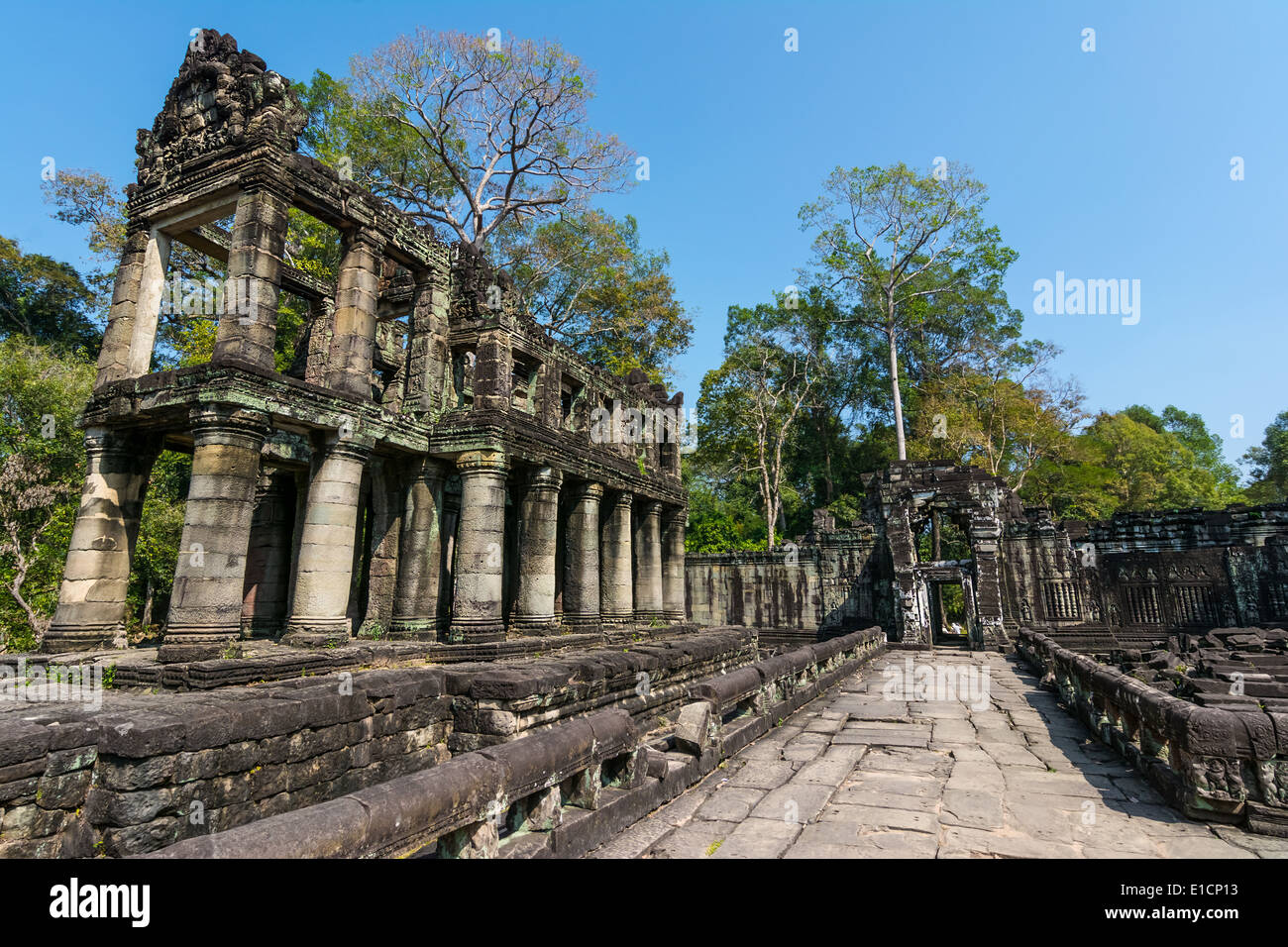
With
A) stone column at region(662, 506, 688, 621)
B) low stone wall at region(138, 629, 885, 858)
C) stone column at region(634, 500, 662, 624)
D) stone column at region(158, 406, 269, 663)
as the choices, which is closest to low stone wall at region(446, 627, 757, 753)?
low stone wall at region(138, 629, 885, 858)

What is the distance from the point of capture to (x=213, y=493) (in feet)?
25.8

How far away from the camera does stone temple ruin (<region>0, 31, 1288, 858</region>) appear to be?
4.09m

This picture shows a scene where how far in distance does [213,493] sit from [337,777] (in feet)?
14.3

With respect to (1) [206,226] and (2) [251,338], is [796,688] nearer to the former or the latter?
(2) [251,338]

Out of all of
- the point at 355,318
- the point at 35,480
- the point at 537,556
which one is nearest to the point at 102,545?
the point at 355,318

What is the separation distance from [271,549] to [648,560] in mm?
8628

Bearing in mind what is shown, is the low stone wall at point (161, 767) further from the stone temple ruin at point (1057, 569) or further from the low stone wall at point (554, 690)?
the stone temple ruin at point (1057, 569)

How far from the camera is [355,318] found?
32.7 feet

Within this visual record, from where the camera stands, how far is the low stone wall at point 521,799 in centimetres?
240

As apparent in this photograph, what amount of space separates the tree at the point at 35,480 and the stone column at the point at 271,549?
7.18 metres

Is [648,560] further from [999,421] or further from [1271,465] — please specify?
[1271,465]
